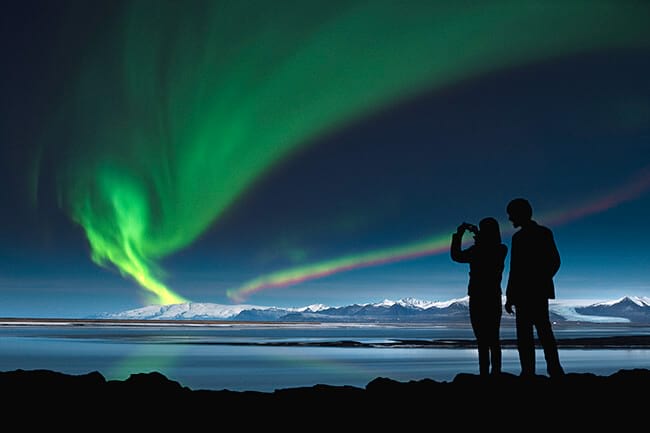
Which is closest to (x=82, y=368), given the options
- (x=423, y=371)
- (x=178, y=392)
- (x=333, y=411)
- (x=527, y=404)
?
(x=423, y=371)

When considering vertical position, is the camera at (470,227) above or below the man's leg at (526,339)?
above

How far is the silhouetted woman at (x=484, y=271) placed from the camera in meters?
10.4

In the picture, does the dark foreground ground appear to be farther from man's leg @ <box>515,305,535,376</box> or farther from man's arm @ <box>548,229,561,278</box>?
man's arm @ <box>548,229,561,278</box>

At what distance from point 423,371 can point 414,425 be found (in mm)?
17315

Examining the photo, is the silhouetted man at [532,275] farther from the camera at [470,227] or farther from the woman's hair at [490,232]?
the camera at [470,227]

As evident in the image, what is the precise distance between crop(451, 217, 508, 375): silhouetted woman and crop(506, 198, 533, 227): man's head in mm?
326

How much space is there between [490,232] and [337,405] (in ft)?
11.8

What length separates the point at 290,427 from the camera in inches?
317

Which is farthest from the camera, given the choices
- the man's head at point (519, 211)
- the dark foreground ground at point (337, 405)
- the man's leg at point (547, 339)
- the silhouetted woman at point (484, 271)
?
the silhouetted woman at point (484, 271)

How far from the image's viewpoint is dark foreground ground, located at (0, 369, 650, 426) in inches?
318

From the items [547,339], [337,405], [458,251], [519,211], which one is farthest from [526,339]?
[337,405]

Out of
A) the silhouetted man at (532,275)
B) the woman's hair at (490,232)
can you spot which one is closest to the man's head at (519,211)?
the silhouetted man at (532,275)

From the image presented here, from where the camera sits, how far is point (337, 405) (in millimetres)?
9430

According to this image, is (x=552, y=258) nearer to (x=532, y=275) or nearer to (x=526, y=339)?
(x=532, y=275)
